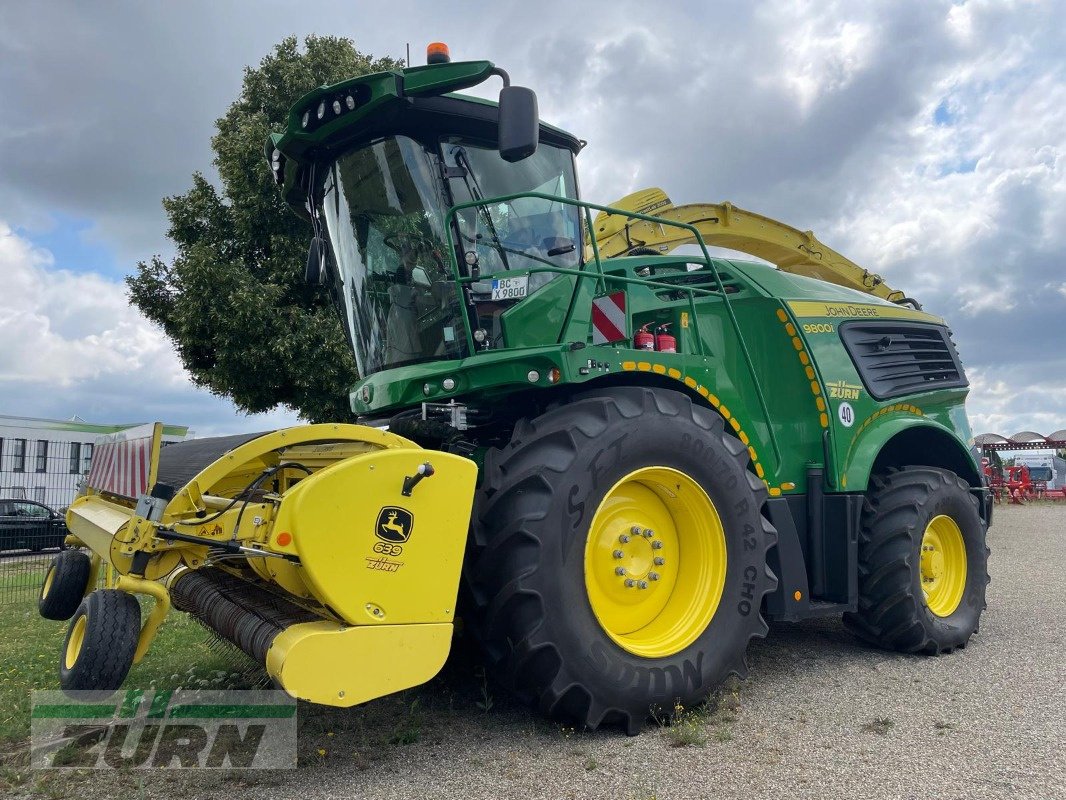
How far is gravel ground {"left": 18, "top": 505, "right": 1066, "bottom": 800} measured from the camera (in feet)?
9.59

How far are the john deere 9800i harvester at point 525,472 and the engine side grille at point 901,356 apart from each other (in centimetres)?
3

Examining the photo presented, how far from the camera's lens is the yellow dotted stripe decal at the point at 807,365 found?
4.95m

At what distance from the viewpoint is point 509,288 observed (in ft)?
13.3

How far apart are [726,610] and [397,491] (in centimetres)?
179

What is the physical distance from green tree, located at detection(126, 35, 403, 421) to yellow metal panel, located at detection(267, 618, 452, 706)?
10072 mm

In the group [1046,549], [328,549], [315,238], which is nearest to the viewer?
[328,549]

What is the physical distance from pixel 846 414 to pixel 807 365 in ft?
1.41

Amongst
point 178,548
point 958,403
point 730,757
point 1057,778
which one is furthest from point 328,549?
point 958,403

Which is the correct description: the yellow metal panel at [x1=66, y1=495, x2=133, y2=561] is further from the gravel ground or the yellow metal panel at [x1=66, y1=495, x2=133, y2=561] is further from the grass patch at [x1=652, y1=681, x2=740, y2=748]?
the grass patch at [x1=652, y1=681, x2=740, y2=748]

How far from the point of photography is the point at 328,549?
2852 millimetres

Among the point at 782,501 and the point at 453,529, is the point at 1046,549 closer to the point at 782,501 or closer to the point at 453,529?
the point at 782,501

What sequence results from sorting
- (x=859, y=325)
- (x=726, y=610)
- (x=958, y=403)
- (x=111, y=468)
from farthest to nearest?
1. (x=958, y=403)
2. (x=859, y=325)
3. (x=111, y=468)
4. (x=726, y=610)

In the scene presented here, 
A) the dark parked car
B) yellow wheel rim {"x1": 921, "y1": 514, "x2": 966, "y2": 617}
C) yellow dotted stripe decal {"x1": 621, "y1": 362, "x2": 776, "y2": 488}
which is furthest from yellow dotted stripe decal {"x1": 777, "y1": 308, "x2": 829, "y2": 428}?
→ the dark parked car

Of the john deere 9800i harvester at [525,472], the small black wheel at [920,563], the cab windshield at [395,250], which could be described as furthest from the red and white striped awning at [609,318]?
the small black wheel at [920,563]
